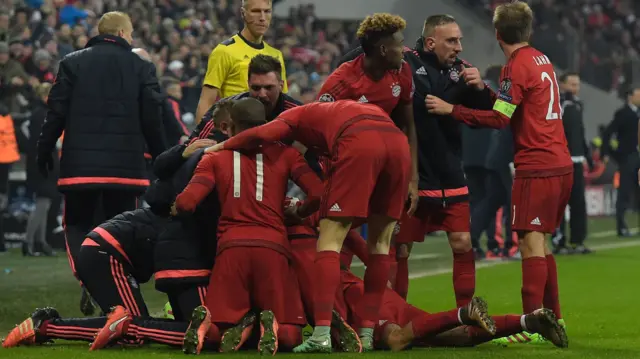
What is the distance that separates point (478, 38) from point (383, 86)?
2117cm

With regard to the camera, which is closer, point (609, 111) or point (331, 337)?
point (331, 337)

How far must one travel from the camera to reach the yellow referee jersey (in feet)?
31.5

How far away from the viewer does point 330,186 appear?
7.25m

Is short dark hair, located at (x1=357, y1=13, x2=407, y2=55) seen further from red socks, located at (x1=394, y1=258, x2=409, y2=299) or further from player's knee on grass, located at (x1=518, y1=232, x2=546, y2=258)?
red socks, located at (x1=394, y1=258, x2=409, y2=299)

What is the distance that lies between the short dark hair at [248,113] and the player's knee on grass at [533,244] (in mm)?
1927

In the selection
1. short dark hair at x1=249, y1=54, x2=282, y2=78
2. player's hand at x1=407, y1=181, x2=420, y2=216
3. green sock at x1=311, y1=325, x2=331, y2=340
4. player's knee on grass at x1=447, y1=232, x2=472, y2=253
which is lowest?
green sock at x1=311, y1=325, x2=331, y2=340

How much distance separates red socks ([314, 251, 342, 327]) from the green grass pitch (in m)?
0.27

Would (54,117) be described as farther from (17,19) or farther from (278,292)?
(17,19)

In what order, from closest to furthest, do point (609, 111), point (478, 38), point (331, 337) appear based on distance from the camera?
point (331, 337), point (478, 38), point (609, 111)

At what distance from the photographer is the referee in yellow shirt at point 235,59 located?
9594mm

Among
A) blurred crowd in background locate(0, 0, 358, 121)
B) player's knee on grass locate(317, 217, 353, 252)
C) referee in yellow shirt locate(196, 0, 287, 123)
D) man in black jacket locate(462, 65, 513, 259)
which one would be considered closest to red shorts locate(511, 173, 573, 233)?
player's knee on grass locate(317, 217, 353, 252)

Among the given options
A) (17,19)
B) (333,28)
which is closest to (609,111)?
(333,28)

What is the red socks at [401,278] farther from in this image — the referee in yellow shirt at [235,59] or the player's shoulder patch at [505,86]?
the referee in yellow shirt at [235,59]

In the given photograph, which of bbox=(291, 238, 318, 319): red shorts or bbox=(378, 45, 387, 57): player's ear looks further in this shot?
bbox=(378, 45, 387, 57): player's ear
